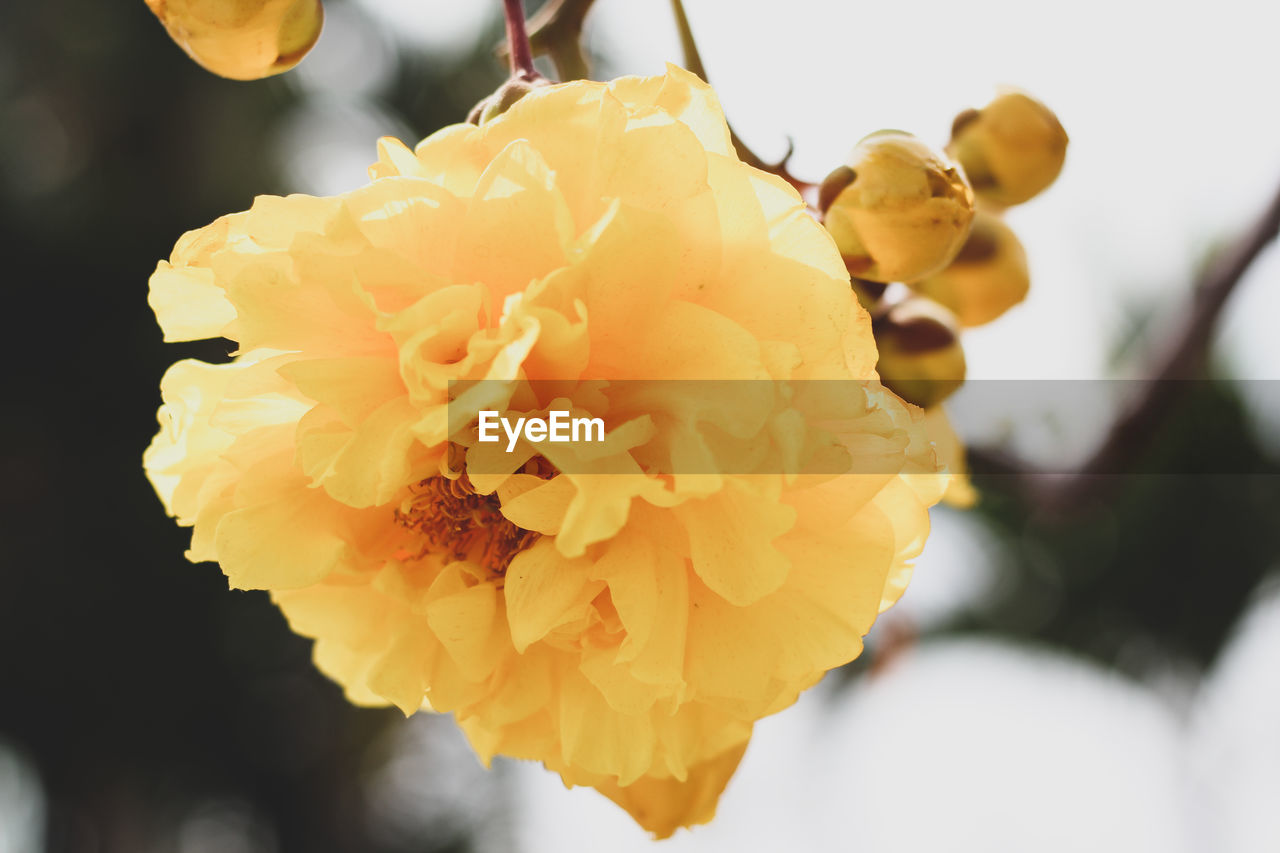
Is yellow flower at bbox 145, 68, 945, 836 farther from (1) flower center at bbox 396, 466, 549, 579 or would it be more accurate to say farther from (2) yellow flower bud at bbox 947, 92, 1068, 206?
(2) yellow flower bud at bbox 947, 92, 1068, 206

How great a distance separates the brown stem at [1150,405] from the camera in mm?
1024

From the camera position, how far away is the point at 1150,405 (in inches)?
42.8

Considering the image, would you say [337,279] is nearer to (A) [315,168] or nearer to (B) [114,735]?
(A) [315,168]

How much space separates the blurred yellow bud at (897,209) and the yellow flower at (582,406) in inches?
5.2

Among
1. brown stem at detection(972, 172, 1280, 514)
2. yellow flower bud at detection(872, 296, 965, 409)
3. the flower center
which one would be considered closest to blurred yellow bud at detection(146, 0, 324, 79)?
the flower center

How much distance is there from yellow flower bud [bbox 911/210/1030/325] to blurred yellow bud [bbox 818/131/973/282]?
0.16 metres

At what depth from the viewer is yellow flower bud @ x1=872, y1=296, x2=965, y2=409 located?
2.52ft

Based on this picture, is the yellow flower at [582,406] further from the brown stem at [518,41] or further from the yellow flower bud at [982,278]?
the yellow flower bud at [982,278]

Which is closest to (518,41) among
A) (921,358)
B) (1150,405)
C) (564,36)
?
(564,36)

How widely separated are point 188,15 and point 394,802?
16.9ft

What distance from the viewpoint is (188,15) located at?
659 mm

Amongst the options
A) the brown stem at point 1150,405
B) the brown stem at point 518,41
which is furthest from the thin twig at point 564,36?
the brown stem at point 1150,405

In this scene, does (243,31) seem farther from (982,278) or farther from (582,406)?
(982,278)

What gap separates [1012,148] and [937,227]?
0.81 feet
